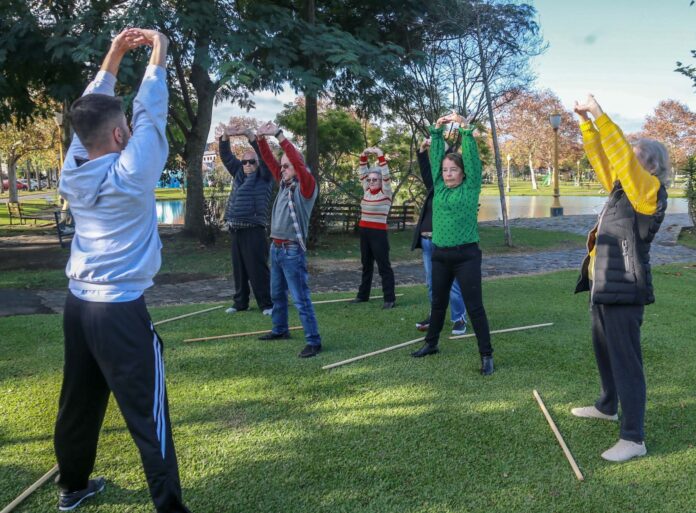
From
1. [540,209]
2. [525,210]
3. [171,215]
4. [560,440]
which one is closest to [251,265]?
[560,440]

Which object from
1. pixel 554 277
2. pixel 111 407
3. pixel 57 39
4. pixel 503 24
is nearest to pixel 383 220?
pixel 554 277

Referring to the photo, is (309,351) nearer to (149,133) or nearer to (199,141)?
(149,133)

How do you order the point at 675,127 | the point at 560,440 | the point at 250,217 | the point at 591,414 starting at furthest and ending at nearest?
the point at 675,127 < the point at 250,217 < the point at 591,414 < the point at 560,440

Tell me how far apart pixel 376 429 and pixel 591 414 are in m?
1.51

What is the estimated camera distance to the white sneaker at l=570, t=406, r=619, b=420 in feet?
13.0

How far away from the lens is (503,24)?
14.4 m

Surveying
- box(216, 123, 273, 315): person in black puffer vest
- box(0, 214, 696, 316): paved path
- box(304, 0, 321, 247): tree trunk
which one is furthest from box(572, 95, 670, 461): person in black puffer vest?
box(304, 0, 321, 247): tree trunk

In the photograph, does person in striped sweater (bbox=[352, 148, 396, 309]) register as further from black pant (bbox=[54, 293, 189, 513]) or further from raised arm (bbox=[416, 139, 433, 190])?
black pant (bbox=[54, 293, 189, 513])

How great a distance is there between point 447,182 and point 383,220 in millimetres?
2794

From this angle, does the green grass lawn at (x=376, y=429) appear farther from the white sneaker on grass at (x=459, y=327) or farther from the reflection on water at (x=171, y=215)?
the reflection on water at (x=171, y=215)

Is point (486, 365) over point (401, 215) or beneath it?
beneath

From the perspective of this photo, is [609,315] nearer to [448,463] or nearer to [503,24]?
[448,463]

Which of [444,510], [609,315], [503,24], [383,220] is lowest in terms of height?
[444,510]

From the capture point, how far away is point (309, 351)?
546 centimetres
